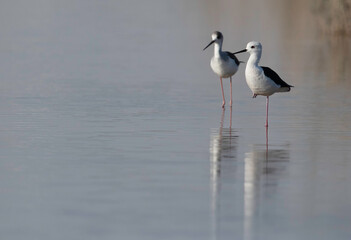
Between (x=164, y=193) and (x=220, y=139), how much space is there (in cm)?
362

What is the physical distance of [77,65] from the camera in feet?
78.8

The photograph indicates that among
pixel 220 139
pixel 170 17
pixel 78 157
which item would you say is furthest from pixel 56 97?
pixel 170 17

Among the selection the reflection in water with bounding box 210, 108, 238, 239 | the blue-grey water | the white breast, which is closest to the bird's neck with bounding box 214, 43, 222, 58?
the white breast

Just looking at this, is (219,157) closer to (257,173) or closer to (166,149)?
(166,149)

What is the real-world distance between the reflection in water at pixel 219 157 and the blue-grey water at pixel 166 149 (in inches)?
0.6

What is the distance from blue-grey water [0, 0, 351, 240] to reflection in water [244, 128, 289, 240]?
0.06ft

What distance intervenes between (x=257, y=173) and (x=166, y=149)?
5.97 feet

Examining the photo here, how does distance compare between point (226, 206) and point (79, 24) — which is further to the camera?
point (79, 24)

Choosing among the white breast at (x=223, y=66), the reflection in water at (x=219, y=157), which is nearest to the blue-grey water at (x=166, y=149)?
the reflection in water at (x=219, y=157)

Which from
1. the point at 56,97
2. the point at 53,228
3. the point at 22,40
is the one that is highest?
the point at 22,40

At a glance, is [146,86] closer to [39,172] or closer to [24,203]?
[39,172]

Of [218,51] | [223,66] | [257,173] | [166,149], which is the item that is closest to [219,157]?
[166,149]

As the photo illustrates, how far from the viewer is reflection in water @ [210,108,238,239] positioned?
336 inches

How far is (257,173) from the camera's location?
10008 mm
